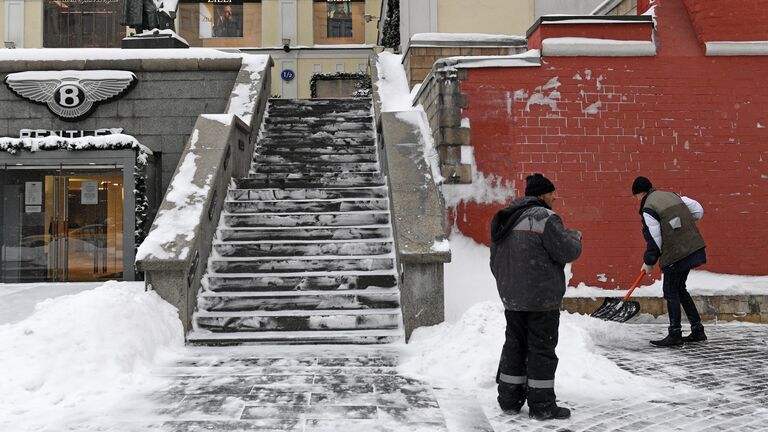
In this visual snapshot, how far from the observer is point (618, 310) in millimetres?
6699

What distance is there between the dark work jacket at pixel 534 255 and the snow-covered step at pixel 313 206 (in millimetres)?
4162

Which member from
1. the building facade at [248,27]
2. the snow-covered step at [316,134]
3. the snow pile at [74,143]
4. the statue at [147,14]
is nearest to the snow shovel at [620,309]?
the snow-covered step at [316,134]

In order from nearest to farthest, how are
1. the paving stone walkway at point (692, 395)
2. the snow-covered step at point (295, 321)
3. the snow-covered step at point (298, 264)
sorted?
1. the paving stone walkway at point (692, 395)
2. the snow-covered step at point (295, 321)
3. the snow-covered step at point (298, 264)

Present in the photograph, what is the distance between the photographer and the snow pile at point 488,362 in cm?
471

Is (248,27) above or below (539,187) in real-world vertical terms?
above

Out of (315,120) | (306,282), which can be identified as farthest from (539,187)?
(315,120)

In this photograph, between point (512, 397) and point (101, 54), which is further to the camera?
point (101, 54)

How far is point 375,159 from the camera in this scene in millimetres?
10172

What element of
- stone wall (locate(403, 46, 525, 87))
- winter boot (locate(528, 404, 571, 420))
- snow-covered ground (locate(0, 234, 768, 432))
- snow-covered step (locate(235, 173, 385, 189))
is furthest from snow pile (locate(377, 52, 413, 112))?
winter boot (locate(528, 404, 571, 420))

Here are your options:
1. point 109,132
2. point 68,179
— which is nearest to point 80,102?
point 109,132

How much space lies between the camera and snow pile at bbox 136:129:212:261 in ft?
20.5

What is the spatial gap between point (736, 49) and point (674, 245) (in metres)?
3.76

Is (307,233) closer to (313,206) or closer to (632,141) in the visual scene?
(313,206)

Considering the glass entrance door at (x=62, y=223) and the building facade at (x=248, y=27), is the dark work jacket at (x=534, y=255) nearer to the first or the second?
the glass entrance door at (x=62, y=223)
